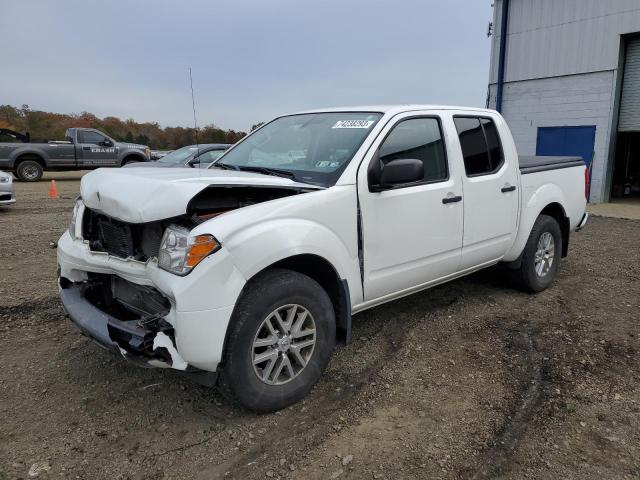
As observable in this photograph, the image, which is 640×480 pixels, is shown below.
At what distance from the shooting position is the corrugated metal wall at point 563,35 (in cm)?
1270

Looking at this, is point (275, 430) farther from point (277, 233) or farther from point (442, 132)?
point (442, 132)

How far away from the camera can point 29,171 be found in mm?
17516

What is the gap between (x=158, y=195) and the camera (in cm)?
263

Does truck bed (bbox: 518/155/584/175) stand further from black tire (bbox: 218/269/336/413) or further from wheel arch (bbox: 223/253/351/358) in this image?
black tire (bbox: 218/269/336/413)

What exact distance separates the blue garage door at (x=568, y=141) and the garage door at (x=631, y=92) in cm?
84

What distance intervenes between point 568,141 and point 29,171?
17.4 m

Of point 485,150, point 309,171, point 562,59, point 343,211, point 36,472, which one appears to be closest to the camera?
point 36,472

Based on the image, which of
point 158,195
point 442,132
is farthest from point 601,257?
point 158,195

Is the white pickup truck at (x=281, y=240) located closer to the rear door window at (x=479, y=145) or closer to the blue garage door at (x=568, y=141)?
the rear door window at (x=479, y=145)

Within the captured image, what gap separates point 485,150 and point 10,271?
5.31 metres

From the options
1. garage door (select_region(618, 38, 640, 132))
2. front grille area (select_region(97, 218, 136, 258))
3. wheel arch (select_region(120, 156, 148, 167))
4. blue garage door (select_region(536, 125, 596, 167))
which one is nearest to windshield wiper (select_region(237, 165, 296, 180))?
front grille area (select_region(97, 218, 136, 258))

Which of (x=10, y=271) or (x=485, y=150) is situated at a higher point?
(x=485, y=150)

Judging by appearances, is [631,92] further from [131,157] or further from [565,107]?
[131,157]

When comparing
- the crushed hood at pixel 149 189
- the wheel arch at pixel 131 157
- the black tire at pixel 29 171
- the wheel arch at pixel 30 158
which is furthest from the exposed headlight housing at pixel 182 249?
the wheel arch at pixel 131 157
